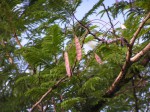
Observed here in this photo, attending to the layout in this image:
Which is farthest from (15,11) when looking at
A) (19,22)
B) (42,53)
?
(42,53)

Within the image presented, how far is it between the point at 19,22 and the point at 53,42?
4.29 ft

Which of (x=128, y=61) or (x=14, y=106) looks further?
(x=14, y=106)

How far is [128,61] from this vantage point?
1.96 meters

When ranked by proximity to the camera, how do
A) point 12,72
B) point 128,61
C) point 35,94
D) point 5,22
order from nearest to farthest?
point 128,61 → point 35,94 → point 5,22 → point 12,72

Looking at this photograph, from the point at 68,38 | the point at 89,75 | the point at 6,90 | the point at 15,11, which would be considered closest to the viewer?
the point at 89,75

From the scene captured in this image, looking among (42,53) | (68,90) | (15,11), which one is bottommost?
(68,90)

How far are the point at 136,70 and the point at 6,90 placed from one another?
2747 millimetres

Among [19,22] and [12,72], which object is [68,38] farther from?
[12,72]

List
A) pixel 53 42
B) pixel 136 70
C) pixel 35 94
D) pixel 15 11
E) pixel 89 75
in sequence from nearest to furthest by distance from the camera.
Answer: pixel 53 42
pixel 35 94
pixel 89 75
pixel 136 70
pixel 15 11

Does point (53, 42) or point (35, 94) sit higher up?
point (53, 42)

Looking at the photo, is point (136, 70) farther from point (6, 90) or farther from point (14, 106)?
point (6, 90)

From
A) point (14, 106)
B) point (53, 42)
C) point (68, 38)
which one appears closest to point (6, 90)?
point (14, 106)

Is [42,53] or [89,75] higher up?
[42,53]

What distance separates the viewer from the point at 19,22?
3283mm
